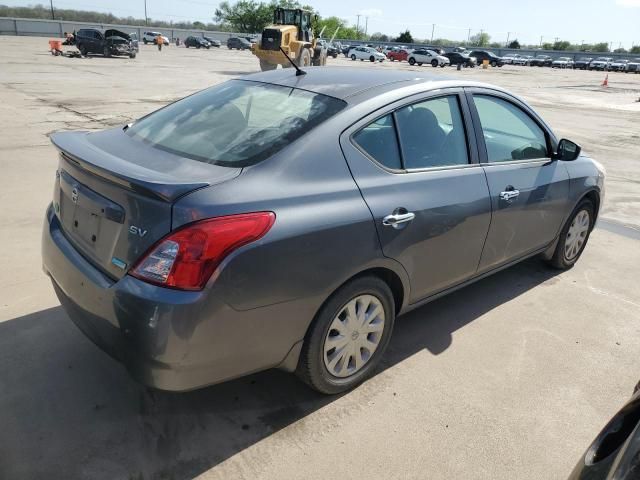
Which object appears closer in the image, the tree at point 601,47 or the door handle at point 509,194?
the door handle at point 509,194

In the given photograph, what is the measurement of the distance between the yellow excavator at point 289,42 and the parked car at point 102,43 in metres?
12.7

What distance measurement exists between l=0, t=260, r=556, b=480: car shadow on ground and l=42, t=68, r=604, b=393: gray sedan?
1.19ft

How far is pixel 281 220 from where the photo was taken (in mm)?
2283

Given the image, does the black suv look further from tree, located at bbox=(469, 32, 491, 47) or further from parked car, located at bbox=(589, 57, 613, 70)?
tree, located at bbox=(469, 32, 491, 47)

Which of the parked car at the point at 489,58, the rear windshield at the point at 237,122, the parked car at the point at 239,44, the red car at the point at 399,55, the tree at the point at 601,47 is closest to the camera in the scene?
the rear windshield at the point at 237,122

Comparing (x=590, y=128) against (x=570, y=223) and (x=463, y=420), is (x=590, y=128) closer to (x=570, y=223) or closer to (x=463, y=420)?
(x=570, y=223)

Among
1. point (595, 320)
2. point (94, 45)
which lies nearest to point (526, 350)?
point (595, 320)

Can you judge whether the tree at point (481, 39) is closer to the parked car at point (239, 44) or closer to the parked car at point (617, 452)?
the parked car at point (239, 44)

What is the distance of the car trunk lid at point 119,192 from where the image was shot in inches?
84.8

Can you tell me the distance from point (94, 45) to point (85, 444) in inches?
1479

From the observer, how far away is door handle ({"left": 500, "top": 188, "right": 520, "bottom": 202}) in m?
3.48

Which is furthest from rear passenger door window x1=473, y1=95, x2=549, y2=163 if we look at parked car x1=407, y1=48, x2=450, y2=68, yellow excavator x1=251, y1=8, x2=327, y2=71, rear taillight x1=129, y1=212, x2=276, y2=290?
parked car x1=407, y1=48, x2=450, y2=68

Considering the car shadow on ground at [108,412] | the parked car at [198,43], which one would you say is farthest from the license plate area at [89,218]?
the parked car at [198,43]

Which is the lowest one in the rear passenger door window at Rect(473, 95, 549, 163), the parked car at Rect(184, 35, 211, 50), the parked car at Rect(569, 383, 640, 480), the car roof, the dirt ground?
the dirt ground
